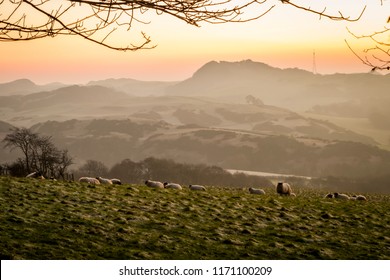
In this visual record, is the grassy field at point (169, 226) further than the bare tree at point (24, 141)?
No

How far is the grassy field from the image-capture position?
11352 millimetres

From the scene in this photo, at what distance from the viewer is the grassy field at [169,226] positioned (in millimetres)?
11352

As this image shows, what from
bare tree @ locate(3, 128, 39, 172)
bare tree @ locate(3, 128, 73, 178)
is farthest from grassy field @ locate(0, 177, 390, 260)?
bare tree @ locate(3, 128, 39, 172)

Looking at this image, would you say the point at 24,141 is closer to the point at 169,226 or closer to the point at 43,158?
the point at 43,158

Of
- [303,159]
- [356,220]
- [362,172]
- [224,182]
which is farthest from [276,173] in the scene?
[356,220]

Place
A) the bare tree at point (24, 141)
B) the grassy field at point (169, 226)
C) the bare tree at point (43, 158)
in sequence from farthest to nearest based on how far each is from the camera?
the bare tree at point (24, 141), the bare tree at point (43, 158), the grassy field at point (169, 226)

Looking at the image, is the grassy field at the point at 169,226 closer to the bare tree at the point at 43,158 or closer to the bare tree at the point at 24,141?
the bare tree at the point at 43,158

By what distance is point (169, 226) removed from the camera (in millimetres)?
13969

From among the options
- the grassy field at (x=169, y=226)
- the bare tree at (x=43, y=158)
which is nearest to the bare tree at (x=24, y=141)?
the bare tree at (x=43, y=158)

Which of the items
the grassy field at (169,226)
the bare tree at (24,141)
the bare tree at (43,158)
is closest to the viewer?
the grassy field at (169,226)

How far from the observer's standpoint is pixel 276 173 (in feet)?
609

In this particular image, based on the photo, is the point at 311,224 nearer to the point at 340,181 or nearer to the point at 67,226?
the point at 67,226

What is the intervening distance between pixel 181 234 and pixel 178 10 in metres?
7.56

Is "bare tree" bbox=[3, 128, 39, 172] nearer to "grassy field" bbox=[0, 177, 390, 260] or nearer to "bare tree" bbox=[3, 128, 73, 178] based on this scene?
"bare tree" bbox=[3, 128, 73, 178]
